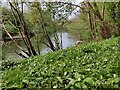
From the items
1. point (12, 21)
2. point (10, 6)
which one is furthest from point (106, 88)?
point (12, 21)

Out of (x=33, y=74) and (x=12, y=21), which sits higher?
(x=12, y=21)

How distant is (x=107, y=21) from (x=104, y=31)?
296 millimetres

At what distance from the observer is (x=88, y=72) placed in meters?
2.06

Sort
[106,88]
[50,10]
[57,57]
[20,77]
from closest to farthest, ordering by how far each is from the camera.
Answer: [106,88] < [20,77] < [57,57] < [50,10]

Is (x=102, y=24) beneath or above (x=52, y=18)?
beneath

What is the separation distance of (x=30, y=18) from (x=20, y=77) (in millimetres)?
5204

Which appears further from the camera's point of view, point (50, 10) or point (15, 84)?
point (50, 10)

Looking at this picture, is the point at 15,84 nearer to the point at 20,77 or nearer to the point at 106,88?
the point at 20,77

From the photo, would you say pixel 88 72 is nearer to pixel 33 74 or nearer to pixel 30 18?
pixel 33 74

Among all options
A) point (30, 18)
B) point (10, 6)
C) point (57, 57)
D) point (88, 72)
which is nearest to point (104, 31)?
point (30, 18)

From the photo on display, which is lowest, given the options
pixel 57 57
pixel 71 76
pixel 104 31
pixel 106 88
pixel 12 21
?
pixel 106 88

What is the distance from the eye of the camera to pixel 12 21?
269 inches

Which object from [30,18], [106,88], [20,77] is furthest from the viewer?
[30,18]

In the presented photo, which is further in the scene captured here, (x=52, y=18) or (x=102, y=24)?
(x=52, y=18)
